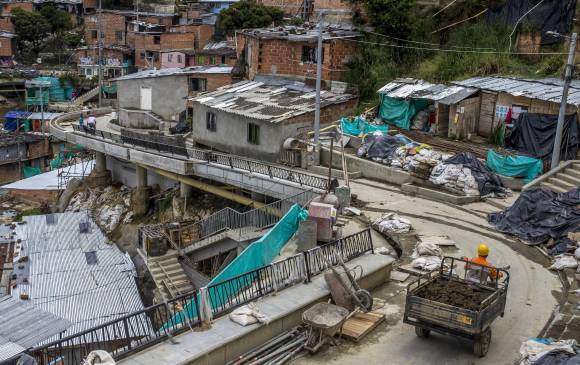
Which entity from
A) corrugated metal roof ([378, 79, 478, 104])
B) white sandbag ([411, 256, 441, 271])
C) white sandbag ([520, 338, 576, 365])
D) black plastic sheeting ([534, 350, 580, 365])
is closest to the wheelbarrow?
white sandbag ([520, 338, 576, 365])

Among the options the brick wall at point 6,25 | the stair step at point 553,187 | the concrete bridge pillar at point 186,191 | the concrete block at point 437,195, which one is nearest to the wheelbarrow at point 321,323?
the concrete block at point 437,195

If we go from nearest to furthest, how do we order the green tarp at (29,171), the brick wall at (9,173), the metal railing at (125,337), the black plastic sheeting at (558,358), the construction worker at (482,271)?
the black plastic sheeting at (558,358) < the metal railing at (125,337) < the construction worker at (482,271) < the brick wall at (9,173) < the green tarp at (29,171)

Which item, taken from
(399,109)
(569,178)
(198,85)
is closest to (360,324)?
(569,178)

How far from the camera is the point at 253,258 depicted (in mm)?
15406

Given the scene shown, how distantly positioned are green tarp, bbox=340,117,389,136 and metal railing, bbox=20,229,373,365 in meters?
14.3

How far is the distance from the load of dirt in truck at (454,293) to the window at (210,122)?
21849 millimetres

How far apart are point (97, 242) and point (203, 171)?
6.06 meters

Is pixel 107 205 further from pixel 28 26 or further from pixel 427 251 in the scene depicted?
pixel 28 26

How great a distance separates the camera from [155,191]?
32906 mm

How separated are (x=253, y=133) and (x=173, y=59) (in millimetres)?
33653

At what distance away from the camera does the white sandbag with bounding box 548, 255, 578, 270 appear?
15.2 metres

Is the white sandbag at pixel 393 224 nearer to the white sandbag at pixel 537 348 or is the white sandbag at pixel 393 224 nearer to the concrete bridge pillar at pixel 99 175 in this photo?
the white sandbag at pixel 537 348

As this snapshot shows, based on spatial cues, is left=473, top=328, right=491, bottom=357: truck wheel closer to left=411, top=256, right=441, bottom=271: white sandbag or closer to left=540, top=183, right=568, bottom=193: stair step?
left=411, top=256, right=441, bottom=271: white sandbag

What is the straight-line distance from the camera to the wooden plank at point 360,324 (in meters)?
11.1
